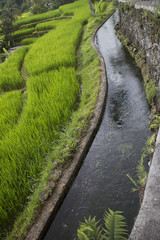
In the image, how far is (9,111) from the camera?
4.30m

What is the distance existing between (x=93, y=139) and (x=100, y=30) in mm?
7714

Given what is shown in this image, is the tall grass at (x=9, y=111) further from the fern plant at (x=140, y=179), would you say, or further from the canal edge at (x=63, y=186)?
the fern plant at (x=140, y=179)

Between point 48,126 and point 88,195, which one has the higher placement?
point 48,126

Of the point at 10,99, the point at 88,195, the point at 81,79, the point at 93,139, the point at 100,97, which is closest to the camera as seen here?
the point at 88,195

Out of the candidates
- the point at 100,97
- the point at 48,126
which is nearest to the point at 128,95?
the point at 100,97

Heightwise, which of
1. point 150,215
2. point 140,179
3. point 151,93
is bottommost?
point 140,179

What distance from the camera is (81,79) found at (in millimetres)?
5512

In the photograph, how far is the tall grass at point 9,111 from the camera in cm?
374

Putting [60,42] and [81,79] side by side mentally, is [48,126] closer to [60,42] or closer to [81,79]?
[81,79]

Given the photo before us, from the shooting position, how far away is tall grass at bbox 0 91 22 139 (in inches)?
147

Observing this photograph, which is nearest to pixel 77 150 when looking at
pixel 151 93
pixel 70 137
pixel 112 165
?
pixel 70 137

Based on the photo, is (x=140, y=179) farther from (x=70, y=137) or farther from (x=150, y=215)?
(x=70, y=137)

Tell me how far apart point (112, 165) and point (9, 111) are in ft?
8.15

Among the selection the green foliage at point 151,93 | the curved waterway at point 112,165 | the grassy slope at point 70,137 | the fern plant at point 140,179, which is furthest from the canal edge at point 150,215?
the green foliage at point 151,93
